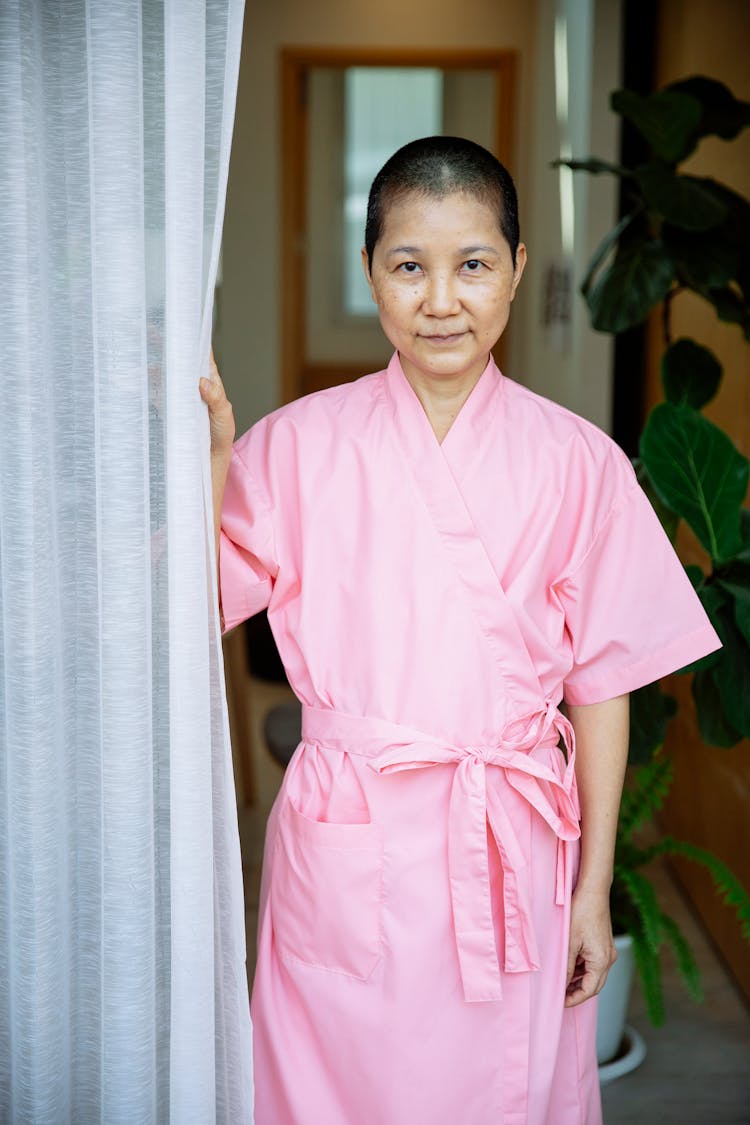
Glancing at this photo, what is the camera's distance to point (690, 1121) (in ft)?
6.93

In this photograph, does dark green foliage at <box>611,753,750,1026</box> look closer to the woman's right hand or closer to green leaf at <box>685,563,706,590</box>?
green leaf at <box>685,563,706,590</box>

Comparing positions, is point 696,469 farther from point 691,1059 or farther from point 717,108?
point 691,1059

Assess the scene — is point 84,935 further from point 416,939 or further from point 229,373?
point 229,373

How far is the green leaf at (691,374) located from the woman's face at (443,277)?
1.07 m

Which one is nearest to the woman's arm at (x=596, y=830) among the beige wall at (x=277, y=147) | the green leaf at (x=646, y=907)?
the green leaf at (x=646, y=907)

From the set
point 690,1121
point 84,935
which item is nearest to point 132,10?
point 84,935

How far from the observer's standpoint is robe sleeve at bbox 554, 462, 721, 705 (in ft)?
4.43

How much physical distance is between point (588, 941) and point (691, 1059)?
1097 mm

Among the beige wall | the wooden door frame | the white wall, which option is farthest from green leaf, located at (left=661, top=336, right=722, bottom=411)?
the wooden door frame

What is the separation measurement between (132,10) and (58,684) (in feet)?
1.91

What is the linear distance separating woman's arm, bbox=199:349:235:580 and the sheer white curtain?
0.03m

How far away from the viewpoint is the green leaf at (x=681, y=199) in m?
2.22

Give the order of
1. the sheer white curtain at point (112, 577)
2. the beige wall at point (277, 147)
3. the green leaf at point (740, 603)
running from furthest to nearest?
the beige wall at point (277, 147), the green leaf at point (740, 603), the sheer white curtain at point (112, 577)

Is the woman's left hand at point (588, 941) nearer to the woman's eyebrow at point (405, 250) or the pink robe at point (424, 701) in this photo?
the pink robe at point (424, 701)
